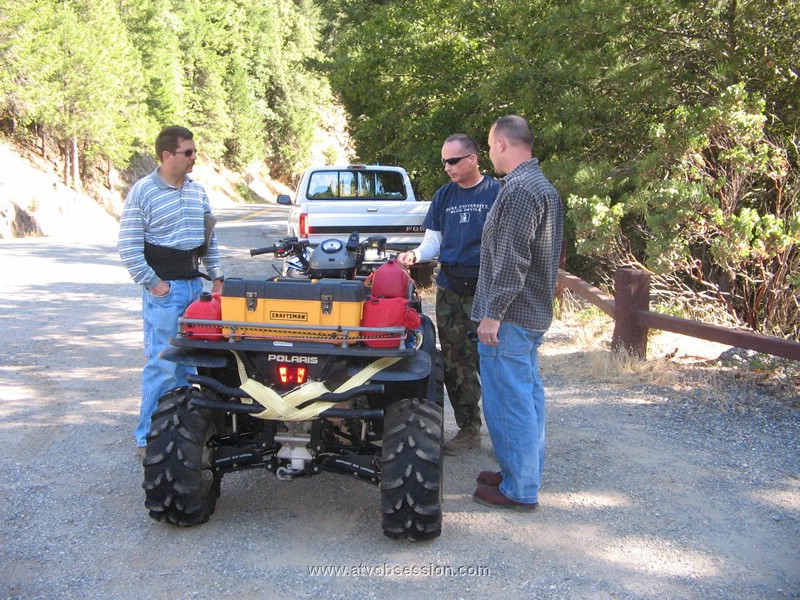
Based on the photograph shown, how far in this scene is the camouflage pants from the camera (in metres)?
4.95

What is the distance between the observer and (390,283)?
398cm

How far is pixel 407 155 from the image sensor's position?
1480 centimetres

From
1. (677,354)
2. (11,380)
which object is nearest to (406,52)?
(677,354)

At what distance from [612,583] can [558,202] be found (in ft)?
6.08

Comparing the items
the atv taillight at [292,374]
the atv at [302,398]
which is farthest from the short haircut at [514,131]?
the atv taillight at [292,374]

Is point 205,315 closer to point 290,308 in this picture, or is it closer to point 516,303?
point 290,308

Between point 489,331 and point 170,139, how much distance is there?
7.16 feet

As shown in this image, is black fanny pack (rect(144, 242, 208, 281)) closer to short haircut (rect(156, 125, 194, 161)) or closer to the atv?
short haircut (rect(156, 125, 194, 161))

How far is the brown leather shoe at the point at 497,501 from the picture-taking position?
410 cm

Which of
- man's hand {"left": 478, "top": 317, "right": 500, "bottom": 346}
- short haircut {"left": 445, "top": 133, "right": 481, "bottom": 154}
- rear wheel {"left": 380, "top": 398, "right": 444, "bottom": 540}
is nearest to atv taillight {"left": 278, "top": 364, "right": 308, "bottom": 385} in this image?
rear wheel {"left": 380, "top": 398, "right": 444, "bottom": 540}

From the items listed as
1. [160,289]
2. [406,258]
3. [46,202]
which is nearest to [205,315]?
[160,289]

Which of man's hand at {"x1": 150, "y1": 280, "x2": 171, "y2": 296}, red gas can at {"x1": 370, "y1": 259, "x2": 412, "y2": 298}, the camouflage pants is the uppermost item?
red gas can at {"x1": 370, "y1": 259, "x2": 412, "y2": 298}

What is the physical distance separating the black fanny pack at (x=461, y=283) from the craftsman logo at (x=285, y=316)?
153cm

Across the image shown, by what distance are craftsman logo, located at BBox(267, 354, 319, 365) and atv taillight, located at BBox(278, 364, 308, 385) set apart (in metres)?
0.04
